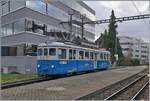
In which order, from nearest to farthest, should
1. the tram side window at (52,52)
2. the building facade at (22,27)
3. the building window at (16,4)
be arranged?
the tram side window at (52,52), the building window at (16,4), the building facade at (22,27)

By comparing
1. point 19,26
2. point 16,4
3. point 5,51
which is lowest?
point 5,51

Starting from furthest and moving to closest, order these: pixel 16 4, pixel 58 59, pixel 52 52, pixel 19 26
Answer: pixel 19 26, pixel 16 4, pixel 52 52, pixel 58 59

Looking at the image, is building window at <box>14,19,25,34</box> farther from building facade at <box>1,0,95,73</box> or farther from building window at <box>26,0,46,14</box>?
building window at <box>26,0,46,14</box>

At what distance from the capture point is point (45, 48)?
27.8 metres

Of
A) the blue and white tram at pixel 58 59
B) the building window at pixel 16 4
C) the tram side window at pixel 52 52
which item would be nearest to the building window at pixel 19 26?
the building window at pixel 16 4

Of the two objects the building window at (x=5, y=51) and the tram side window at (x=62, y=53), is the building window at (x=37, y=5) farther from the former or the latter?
the tram side window at (x=62, y=53)

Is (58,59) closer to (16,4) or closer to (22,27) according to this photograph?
(22,27)

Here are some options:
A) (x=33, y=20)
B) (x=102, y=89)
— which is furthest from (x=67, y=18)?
(x=102, y=89)

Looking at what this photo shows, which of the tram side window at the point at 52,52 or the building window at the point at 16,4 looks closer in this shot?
the tram side window at the point at 52,52

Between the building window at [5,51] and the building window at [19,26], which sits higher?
the building window at [19,26]

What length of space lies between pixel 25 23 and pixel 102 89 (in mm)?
30842

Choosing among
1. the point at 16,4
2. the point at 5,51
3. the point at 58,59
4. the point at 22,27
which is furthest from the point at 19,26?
the point at 58,59

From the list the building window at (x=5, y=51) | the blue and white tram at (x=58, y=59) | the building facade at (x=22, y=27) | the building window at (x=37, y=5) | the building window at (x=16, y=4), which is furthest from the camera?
the building window at (x=5, y=51)

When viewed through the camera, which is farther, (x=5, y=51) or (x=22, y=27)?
(x=5, y=51)
